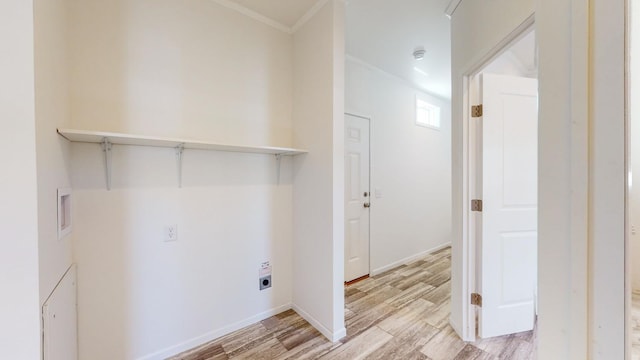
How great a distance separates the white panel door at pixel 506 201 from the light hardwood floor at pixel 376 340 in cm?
20

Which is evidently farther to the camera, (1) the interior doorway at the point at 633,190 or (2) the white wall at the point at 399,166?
(2) the white wall at the point at 399,166

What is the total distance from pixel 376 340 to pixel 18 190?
225 cm

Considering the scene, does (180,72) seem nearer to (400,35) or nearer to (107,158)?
(107,158)

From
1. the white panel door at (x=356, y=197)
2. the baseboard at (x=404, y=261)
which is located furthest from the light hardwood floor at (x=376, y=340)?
the baseboard at (x=404, y=261)

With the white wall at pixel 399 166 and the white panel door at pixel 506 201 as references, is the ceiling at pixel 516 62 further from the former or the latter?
the white wall at pixel 399 166

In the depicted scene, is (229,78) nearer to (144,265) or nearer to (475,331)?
(144,265)

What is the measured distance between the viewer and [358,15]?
2.23 m

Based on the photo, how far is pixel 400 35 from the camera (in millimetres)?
2514

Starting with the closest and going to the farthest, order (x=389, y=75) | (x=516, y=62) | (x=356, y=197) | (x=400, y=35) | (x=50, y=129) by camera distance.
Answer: (x=50, y=129) < (x=400, y=35) < (x=516, y=62) < (x=356, y=197) < (x=389, y=75)

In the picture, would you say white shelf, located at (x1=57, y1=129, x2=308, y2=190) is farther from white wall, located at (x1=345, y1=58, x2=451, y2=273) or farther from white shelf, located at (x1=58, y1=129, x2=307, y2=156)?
white wall, located at (x1=345, y1=58, x2=451, y2=273)

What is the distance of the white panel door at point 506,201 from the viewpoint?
191cm

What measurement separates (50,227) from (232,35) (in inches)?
69.4

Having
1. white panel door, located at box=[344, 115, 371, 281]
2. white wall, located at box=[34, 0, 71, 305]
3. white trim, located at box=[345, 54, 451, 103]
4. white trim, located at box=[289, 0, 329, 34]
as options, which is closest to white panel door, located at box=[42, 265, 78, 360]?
white wall, located at box=[34, 0, 71, 305]

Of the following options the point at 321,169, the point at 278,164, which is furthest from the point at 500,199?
the point at 278,164
